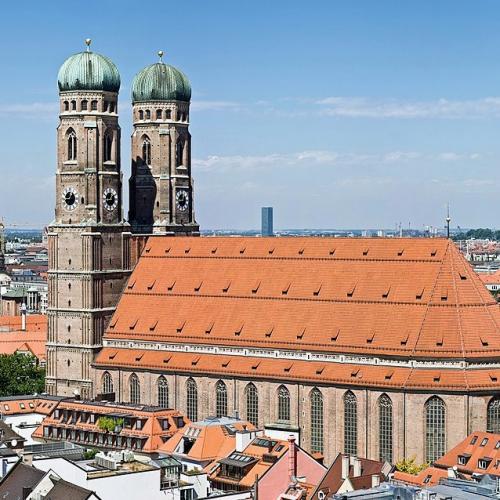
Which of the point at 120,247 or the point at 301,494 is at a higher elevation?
the point at 120,247

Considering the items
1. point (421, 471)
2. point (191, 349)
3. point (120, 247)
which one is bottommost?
point (421, 471)

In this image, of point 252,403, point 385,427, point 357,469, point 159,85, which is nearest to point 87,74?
point 159,85

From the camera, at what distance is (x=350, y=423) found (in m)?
123

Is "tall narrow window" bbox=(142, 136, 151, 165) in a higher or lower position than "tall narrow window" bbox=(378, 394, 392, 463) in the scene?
higher

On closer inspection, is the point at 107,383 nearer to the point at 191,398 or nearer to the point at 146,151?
the point at 191,398

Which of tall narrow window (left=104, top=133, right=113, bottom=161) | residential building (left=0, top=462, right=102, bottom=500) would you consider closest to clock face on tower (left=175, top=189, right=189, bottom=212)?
tall narrow window (left=104, top=133, right=113, bottom=161)

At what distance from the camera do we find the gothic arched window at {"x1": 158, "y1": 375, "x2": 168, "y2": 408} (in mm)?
136375

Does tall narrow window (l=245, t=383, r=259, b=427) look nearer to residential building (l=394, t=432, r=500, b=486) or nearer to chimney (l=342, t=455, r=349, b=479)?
residential building (l=394, t=432, r=500, b=486)

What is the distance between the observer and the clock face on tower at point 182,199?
509 feet

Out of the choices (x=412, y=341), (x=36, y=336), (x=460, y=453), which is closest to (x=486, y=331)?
(x=412, y=341)

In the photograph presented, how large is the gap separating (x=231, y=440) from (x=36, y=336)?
87.5 meters

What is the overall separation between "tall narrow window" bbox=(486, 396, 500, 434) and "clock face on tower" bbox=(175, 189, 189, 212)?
49.4 metres

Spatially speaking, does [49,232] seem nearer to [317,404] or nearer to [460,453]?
[317,404]

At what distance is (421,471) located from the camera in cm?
11169
